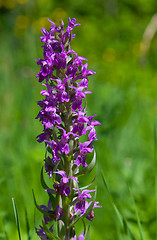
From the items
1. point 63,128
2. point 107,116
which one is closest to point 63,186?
point 63,128

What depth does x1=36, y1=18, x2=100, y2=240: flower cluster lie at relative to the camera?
1.50 metres

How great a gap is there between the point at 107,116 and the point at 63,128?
2369 millimetres

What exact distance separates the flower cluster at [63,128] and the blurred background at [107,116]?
0.68 ft

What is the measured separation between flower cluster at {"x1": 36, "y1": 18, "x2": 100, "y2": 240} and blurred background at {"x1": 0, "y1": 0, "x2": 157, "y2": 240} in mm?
208

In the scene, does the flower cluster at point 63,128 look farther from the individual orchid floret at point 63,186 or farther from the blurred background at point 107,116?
the blurred background at point 107,116

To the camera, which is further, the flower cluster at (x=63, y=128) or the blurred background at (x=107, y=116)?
the blurred background at (x=107, y=116)

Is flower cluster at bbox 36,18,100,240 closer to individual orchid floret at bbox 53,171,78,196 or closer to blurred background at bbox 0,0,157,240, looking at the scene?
individual orchid floret at bbox 53,171,78,196

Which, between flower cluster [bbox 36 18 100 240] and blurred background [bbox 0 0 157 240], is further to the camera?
blurred background [bbox 0 0 157 240]

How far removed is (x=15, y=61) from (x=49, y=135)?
711 centimetres

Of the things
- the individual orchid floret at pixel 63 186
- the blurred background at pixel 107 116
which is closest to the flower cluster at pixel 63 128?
the individual orchid floret at pixel 63 186

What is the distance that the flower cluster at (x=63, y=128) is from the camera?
4.91ft

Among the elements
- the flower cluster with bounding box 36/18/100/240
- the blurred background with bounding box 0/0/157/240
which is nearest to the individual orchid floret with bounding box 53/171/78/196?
the flower cluster with bounding box 36/18/100/240

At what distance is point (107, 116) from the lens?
3.90 metres

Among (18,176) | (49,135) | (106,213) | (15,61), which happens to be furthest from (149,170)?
(15,61)
